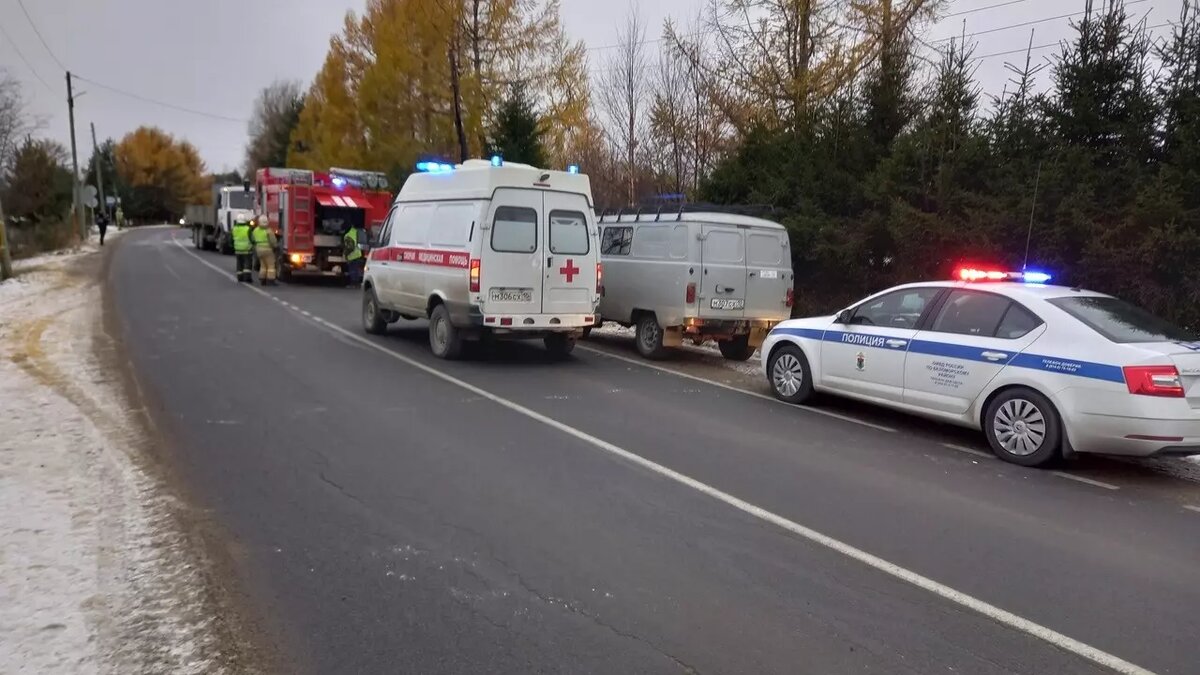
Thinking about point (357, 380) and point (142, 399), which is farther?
point (357, 380)

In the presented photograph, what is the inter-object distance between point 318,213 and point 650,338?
45.3ft

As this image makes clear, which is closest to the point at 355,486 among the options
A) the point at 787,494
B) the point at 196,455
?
the point at 196,455

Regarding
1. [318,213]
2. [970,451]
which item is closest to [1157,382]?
[970,451]

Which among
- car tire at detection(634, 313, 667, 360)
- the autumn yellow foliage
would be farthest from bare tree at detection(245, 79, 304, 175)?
car tire at detection(634, 313, 667, 360)

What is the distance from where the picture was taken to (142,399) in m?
8.53

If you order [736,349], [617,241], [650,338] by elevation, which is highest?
[617,241]

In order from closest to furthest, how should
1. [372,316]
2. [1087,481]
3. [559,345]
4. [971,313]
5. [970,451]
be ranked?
[1087,481], [970,451], [971,313], [559,345], [372,316]

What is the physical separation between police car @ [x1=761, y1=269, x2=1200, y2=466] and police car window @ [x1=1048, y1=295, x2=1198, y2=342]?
0.01m

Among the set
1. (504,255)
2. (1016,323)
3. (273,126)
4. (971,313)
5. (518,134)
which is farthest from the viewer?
(273,126)

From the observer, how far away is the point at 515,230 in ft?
35.8

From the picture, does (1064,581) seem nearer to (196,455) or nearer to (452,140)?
(196,455)

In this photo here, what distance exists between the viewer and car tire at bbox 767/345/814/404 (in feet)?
30.6

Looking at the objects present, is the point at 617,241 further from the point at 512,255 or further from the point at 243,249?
the point at 243,249

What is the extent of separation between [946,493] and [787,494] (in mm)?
1223
